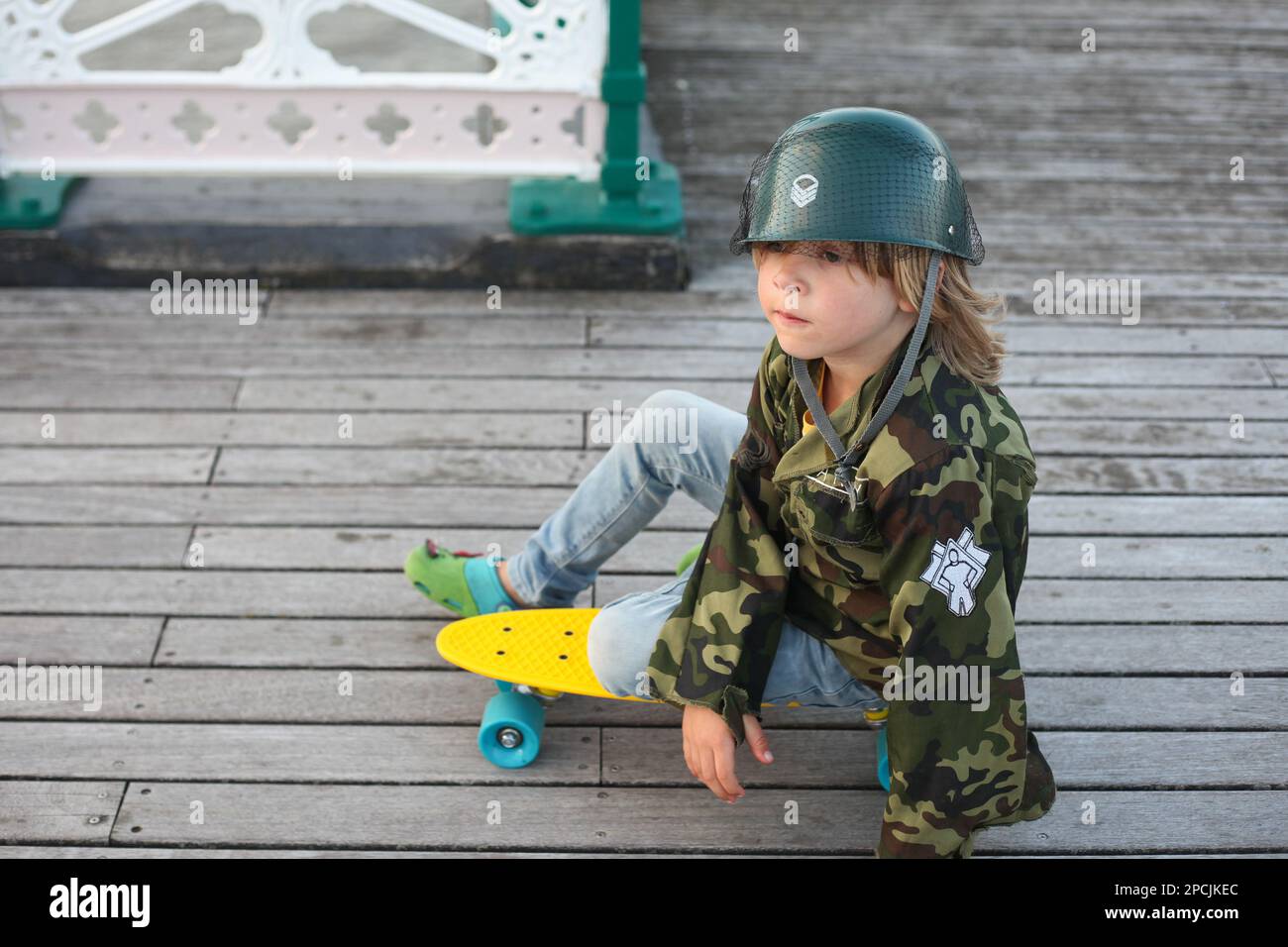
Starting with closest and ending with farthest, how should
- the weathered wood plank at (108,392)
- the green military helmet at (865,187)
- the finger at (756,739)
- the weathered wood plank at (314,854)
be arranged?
the green military helmet at (865,187) < the finger at (756,739) < the weathered wood plank at (314,854) < the weathered wood plank at (108,392)

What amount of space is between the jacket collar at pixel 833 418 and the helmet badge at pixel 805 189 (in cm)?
22

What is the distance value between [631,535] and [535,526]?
437mm

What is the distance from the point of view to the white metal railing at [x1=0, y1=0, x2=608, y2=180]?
10.4 feet

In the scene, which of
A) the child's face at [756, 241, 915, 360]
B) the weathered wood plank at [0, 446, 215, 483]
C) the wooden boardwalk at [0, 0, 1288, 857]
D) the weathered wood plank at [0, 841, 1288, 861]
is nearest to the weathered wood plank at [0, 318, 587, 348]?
the wooden boardwalk at [0, 0, 1288, 857]

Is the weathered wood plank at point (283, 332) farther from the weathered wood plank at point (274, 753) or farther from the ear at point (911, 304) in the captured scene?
the ear at point (911, 304)

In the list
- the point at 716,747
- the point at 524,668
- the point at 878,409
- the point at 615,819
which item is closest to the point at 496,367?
the point at 524,668

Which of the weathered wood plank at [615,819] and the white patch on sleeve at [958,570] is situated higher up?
the white patch on sleeve at [958,570]

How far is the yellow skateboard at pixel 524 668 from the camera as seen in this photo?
2.00 m

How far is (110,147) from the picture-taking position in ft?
10.7

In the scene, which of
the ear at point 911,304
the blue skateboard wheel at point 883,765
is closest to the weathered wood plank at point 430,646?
the blue skateboard wheel at point 883,765

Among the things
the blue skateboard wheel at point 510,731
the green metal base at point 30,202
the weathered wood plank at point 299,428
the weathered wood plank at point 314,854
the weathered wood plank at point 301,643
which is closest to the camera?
the weathered wood plank at point 314,854

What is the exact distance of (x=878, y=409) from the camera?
162cm
